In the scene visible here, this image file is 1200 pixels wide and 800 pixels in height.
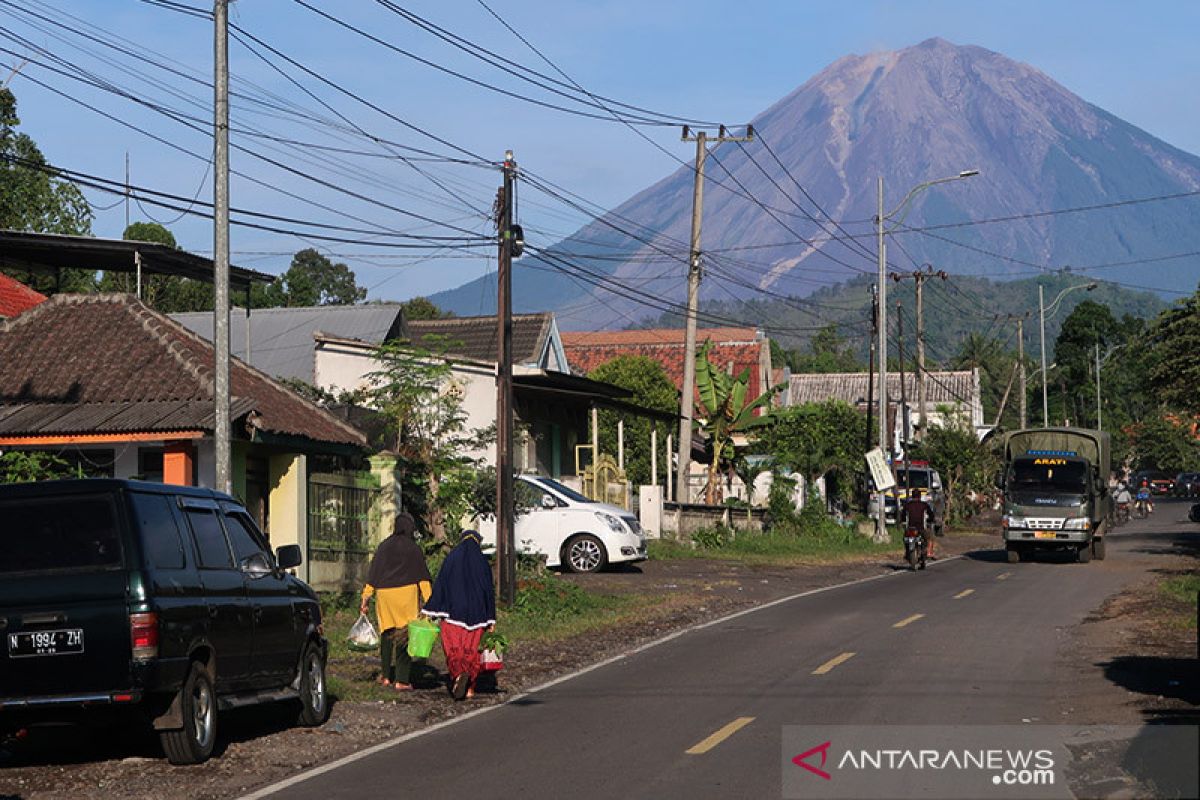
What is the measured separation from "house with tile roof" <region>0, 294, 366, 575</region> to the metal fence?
17.1 inches

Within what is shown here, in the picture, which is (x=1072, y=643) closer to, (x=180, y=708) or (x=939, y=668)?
(x=939, y=668)

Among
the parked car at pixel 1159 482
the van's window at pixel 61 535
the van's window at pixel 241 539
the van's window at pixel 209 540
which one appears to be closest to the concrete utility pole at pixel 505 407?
the van's window at pixel 241 539

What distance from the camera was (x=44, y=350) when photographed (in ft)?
79.9

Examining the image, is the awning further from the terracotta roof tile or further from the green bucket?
the green bucket

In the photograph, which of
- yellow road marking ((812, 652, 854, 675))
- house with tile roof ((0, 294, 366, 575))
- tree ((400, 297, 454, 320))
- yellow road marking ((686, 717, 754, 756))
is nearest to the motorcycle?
house with tile roof ((0, 294, 366, 575))

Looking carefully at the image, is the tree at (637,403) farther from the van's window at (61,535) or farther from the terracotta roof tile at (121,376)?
the van's window at (61,535)

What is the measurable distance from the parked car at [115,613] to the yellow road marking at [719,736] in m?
3.67

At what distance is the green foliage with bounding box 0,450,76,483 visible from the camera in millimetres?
20547

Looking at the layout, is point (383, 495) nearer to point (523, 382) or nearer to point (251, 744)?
point (523, 382)

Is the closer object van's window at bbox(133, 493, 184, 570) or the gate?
van's window at bbox(133, 493, 184, 570)

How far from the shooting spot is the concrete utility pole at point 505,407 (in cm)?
2497

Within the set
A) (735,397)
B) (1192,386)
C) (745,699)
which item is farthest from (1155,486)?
(745,699)

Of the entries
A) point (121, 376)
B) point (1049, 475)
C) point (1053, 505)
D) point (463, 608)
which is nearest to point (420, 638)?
point (463, 608)

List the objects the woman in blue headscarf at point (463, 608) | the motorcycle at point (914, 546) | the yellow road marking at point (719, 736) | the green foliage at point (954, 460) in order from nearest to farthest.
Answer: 1. the yellow road marking at point (719, 736)
2. the woman in blue headscarf at point (463, 608)
3. the motorcycle at point (914, 546)
4. the green foliage at point (954, 460)
